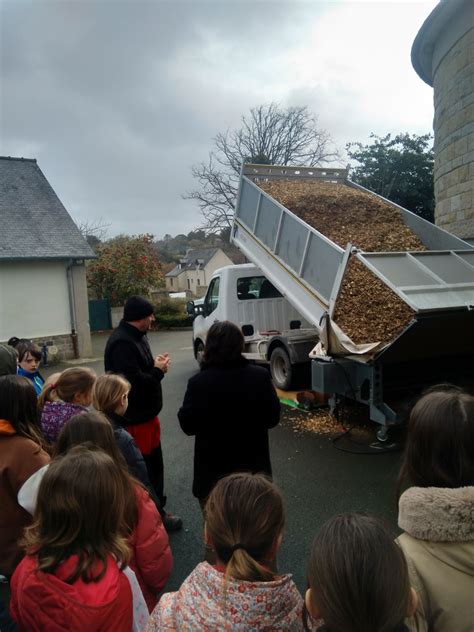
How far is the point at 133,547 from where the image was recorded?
200 centimetres

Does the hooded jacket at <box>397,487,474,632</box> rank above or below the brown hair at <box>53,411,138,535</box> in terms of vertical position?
below

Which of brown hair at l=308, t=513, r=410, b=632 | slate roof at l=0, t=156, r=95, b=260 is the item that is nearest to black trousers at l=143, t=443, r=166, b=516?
brown hair at l=308, t=513, r=410, b=632

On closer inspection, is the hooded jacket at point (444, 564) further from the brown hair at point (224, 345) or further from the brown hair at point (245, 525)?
the brown hair at point (224, 345)

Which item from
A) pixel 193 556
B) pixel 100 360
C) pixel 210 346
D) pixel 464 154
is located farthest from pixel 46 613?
pixel 100 360

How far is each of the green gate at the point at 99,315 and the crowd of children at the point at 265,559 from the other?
21.0m

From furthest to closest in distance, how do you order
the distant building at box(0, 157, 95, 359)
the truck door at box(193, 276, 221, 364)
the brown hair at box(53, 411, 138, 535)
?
1. the distant building at box(0, 157, 95, 359)
2. the truck door at box(193, 276, 221, 364)
3. the brown hair at box(53, 411, 138, 535)

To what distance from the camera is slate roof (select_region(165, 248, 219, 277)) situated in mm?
63562

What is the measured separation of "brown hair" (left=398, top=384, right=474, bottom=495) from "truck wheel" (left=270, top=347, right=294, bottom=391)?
572cm

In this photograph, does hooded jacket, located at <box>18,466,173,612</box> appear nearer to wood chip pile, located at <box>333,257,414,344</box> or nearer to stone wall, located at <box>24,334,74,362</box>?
wood chip pile, located at <box>333,257,414,344</box>

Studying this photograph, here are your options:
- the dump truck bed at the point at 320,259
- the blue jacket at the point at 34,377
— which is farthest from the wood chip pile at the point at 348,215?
the blue jacket at the point at 34,377

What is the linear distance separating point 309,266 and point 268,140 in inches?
1128

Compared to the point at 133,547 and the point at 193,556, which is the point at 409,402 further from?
the point at 133,547

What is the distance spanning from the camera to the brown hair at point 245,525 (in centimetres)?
129

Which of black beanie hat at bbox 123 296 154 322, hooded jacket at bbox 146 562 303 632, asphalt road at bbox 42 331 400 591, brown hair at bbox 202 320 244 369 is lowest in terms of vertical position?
asphalt road at bbox 42 331 400 591
